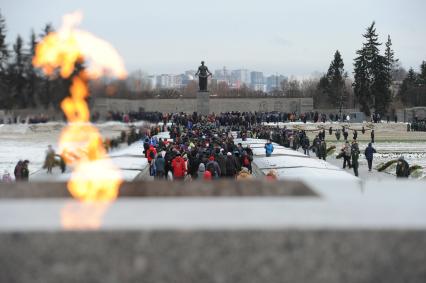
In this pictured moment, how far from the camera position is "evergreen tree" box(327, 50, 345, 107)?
2896 inches

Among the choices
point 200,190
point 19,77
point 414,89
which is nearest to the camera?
point 200,190

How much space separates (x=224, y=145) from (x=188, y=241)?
15.9m

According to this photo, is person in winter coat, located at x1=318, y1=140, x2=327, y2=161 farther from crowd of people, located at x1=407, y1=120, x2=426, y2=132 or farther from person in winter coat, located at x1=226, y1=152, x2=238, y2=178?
crowd of people, located at x1=407, y1=120, x2=426, y2=132

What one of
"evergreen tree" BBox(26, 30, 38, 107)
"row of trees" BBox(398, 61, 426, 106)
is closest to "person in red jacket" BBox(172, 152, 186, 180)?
"evergreen tree" BBox(26, 30, 38, 107)

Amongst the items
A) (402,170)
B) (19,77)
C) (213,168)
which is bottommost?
(402,170)

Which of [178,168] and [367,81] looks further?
[367,81]

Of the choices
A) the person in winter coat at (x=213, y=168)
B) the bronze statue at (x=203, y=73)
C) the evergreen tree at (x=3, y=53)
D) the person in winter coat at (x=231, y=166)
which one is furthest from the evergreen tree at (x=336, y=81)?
the person in winter coat at (x=213, y=168)

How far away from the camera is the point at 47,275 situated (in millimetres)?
2820

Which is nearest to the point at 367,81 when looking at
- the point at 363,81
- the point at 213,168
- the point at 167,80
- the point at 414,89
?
the point at 363,81

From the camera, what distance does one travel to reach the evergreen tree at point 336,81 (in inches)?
2896

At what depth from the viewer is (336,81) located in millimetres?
74812

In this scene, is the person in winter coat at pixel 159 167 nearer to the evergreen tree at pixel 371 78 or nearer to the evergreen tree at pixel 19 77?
the evergreen tree at pixel 19 77

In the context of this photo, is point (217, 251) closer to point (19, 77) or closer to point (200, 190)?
point (200, 190)

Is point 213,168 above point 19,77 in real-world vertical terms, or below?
below
